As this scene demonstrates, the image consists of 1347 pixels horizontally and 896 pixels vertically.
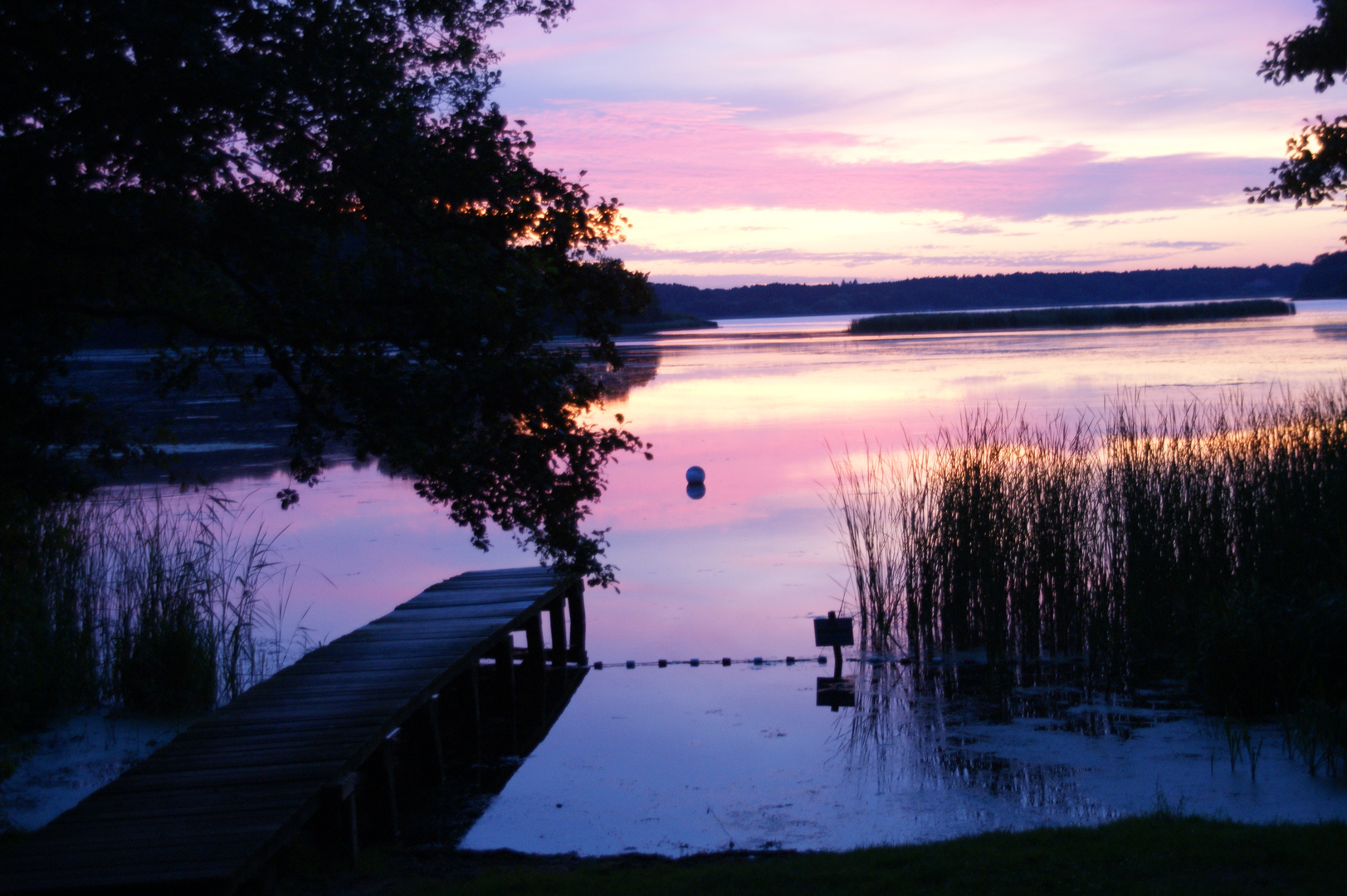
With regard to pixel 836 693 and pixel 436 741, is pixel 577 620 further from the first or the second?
pixel 436 741

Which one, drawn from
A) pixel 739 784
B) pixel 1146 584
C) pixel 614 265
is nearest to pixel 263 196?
pixel 614 265

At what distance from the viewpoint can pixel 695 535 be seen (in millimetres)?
14289

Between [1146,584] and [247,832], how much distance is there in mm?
7051

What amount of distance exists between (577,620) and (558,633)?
534mm

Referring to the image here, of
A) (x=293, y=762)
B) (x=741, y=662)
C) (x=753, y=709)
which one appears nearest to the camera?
(x=293, y=762)

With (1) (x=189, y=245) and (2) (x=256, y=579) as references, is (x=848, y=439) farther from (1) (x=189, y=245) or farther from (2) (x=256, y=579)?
(1) (x=189, y=245)

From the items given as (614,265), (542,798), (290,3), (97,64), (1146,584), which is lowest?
(542,798)

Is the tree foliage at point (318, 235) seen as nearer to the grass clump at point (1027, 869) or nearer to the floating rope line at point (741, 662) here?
the grass clump at point (1027, 869)

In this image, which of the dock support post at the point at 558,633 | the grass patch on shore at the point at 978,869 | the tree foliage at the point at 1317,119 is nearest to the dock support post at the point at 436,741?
the grass patch on shore at the point at 978,869

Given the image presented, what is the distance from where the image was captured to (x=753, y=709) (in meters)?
7.98

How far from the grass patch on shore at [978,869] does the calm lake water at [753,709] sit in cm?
51

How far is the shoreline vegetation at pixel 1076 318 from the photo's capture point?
7122cm

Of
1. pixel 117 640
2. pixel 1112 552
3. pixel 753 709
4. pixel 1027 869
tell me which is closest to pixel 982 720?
pixel 753 709

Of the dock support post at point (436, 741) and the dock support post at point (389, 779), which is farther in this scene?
the dock support post at point (436, 741)
